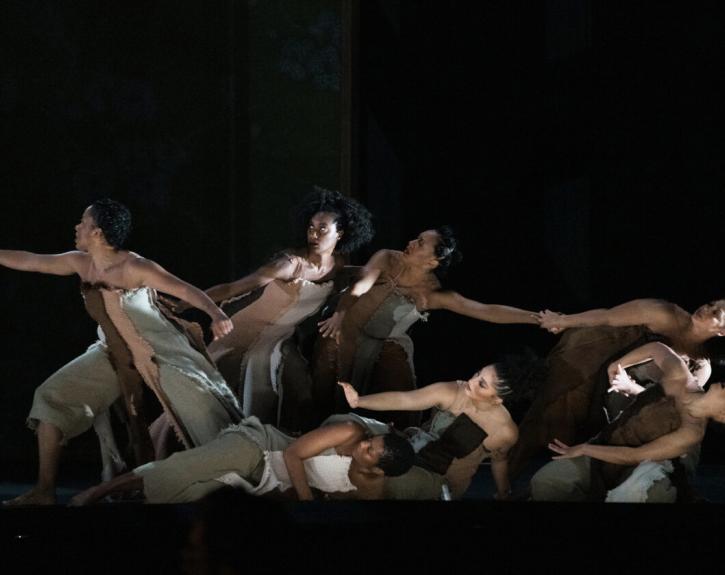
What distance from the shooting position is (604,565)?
14.3 ft

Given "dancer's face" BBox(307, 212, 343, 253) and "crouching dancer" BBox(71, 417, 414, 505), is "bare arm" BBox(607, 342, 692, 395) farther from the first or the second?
"dancer's face" BBox(307, 212, 343, 253)

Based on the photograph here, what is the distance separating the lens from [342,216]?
5551mm

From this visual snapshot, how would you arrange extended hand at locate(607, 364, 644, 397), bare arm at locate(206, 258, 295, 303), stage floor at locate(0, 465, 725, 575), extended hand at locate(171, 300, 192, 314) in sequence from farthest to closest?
bare arm at locate(206, 258, 295, 303)
extended hand at locate(171, 300, 192, 314)
extended hand at locate(607, 364, 644, 397)
stage floor at locate(0, 465, 725, 575)

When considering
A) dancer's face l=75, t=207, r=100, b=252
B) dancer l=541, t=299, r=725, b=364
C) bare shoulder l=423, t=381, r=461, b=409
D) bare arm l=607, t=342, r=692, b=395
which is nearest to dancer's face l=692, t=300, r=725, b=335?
Answer: dancer l=541, t=299, r=725, b=364

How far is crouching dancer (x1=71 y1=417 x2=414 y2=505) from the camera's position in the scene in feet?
15.2

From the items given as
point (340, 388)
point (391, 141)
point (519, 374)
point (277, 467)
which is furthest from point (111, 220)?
point (391, 141)

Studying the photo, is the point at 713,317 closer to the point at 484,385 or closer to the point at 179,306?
the point at 484,385

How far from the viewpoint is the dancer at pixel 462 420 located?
15.7 feet

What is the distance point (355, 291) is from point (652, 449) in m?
1.35

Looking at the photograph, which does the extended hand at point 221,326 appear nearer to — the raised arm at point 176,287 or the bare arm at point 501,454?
the raised arm at point 176,287

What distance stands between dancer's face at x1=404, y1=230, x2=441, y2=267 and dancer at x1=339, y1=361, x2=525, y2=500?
0.76 m

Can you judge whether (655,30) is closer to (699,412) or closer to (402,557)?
(699,412)

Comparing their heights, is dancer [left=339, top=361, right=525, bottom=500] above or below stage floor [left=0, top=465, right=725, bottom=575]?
above

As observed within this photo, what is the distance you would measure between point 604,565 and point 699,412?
680 millimetres
